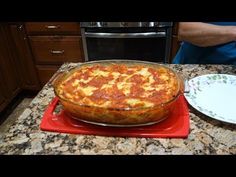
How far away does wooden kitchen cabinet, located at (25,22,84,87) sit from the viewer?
2.01m

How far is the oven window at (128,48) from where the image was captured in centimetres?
196

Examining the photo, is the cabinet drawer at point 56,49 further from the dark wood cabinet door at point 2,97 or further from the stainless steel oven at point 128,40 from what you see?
the dark wood cabinet door at point 2,97

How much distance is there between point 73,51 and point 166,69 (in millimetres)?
1431

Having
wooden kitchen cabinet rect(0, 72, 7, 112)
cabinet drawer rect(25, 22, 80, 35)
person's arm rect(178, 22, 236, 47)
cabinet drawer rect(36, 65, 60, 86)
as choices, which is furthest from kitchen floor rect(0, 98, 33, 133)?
person's arm rect(178, 22, 236, 47)

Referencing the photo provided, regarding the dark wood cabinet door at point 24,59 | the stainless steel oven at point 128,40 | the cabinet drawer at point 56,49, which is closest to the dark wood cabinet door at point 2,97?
the dark wood cabinet door at point 24,59

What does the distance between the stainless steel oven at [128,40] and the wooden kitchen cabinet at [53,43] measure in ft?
0.30

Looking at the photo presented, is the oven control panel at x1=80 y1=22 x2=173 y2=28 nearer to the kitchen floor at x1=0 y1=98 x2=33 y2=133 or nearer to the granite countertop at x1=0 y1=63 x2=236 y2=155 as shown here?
the kitchen floor at x1=0 y1=98 x2=33 y2=133

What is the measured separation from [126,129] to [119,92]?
112 mm

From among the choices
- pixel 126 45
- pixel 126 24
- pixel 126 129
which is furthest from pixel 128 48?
pixel 126 129
